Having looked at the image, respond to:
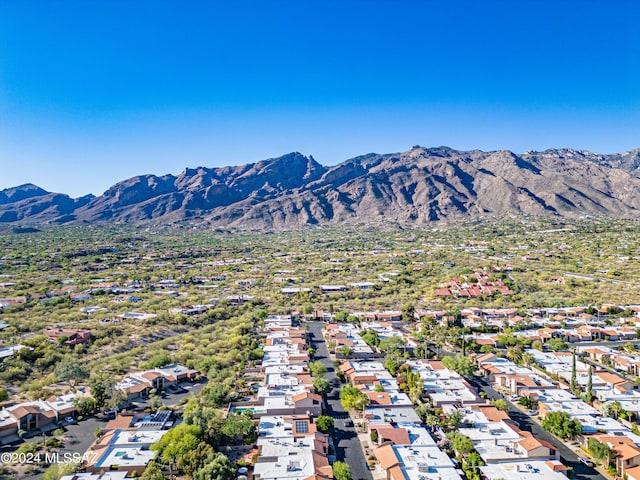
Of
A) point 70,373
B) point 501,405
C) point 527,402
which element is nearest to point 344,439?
point 501,405

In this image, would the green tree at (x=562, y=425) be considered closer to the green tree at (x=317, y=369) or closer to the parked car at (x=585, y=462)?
the parked car at (x=585, y=462)

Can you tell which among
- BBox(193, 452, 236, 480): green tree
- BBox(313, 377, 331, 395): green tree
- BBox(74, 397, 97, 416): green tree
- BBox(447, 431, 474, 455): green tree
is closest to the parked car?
BBox(447, 431, 474, 455): green tree

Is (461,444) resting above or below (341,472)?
below

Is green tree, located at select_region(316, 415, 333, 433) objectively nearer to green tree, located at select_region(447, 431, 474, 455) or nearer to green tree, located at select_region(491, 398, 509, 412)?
green tree, located at select_region(447, 431, 474, 455)

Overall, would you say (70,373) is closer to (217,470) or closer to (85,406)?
(85,406)

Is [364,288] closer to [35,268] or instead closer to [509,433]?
[509,433]

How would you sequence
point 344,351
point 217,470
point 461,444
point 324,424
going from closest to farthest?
point 217,470, point 461,444, point 324,424, point 344,351
